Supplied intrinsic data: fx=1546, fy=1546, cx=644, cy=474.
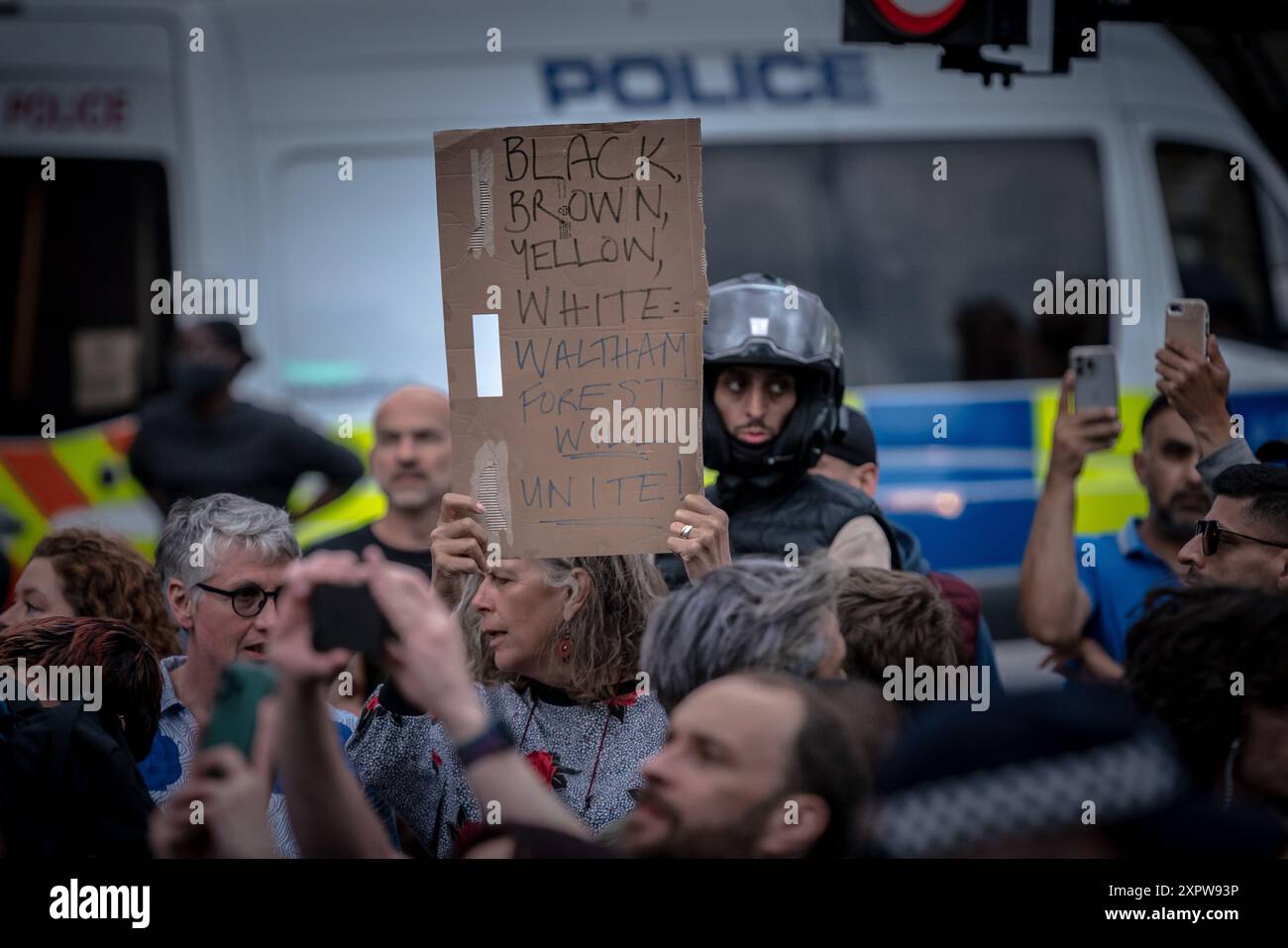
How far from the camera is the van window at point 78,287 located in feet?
20.1

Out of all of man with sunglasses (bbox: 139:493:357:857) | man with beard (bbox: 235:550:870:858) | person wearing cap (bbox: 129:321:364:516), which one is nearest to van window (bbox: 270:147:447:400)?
person wearing cap (bbox: 129:321:364:516)

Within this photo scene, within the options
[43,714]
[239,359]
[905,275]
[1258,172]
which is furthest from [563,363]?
[1258,172]

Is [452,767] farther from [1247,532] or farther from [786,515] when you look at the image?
[1247,532]

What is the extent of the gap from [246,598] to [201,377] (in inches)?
104

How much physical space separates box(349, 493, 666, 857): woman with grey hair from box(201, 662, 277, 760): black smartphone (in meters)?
0.74

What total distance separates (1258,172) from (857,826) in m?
5.60

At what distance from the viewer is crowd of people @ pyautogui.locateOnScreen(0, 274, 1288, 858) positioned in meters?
1.75

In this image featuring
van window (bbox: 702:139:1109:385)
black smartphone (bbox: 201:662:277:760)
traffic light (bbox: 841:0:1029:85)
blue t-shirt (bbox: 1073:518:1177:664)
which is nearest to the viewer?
black smartphone (bbox: 201:662:277:760)

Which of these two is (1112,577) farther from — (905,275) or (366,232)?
(366,232)

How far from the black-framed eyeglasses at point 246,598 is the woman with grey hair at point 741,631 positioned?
3.48 feet

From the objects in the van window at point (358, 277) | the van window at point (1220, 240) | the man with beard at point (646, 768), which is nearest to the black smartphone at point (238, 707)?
the man with beard at point (646, 768)

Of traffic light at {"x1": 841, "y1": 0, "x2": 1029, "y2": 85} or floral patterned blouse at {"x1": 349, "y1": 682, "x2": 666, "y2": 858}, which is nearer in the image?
floral patterned blouse at {"x1": 349, "y1": 682, "x2": 666, "y2": 858}

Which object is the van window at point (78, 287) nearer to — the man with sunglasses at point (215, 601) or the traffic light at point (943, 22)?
the man with sunglasses at point (215, 601)

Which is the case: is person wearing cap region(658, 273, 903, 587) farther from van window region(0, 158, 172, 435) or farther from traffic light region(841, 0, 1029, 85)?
van window region(0, 158, 172, 435)
